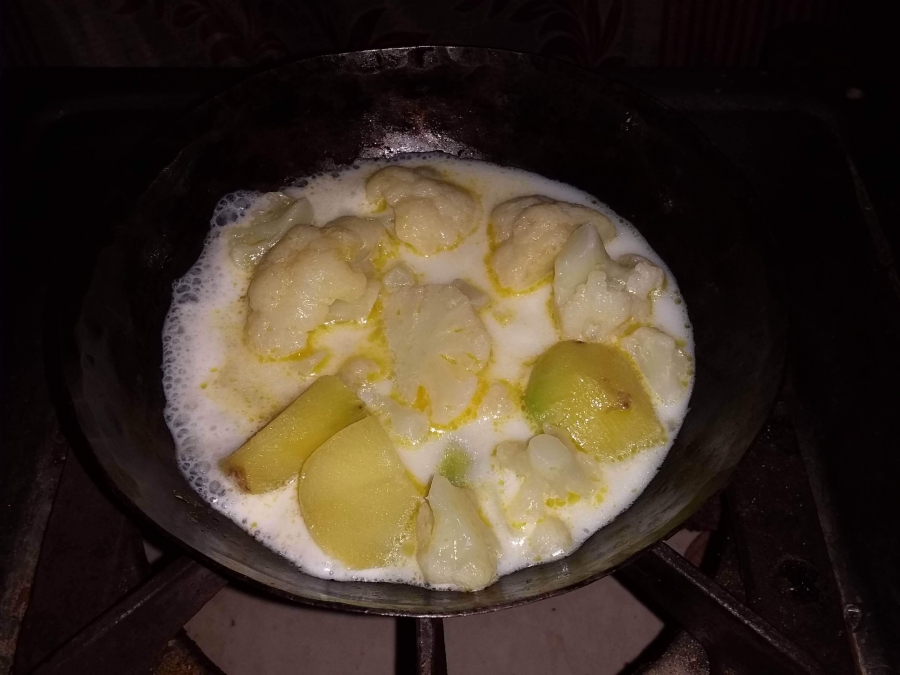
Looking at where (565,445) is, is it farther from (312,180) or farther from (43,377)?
(43,377)

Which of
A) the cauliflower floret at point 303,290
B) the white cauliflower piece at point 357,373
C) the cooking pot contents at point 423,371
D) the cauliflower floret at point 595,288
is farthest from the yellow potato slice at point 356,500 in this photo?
the cauliflower floret at point 595,288

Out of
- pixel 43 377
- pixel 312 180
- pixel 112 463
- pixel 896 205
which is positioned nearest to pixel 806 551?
pixel 896 205

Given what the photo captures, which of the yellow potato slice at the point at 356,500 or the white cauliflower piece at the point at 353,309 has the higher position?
the white cauliflower piece at the point at 353,309

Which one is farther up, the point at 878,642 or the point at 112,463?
the point at 112,463

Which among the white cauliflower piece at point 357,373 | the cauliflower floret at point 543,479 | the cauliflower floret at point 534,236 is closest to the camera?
the cauliflower floret at point 543,479

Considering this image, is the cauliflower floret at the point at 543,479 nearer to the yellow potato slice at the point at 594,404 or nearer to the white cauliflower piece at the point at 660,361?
the yellow potato slice at the point at 594,404

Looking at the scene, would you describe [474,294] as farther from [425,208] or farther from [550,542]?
[550,542]

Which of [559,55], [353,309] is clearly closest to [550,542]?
[353,309]
